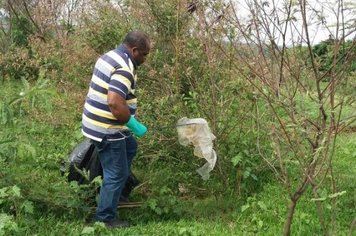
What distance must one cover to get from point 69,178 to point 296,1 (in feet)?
9.09

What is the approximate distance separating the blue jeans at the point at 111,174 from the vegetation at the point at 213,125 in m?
0.13

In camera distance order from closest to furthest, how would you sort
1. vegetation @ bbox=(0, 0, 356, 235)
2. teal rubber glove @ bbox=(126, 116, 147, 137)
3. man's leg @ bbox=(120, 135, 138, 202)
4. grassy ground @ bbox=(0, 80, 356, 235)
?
1. vegetation @ bbox=(0, 0, 356, 235)
2. grassy ground @ bbox=(0, 80, 356, 235)
3. teal rubber glove @ bbox=(126, 116, 147, 137)
4. man's leg @ bbox=(120, 135, 138, 202)

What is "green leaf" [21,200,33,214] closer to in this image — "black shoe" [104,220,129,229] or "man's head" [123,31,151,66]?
"black shoe" [104,220,129,229]

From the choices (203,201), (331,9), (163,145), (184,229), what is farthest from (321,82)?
(163,145)

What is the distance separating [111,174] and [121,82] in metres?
0.80

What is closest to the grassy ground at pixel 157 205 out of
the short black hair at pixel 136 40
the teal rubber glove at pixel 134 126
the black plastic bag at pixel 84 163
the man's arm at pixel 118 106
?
the black plastic bag at pixel 84 163

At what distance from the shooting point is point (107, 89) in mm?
4039

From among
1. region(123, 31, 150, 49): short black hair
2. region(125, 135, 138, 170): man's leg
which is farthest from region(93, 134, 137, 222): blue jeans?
region(123, 31, 150, 49): short black hair

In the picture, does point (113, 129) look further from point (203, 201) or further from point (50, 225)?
point (203, 201)

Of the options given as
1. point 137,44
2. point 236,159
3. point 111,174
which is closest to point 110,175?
point 111,174

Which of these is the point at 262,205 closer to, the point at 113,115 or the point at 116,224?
the point at 116,224

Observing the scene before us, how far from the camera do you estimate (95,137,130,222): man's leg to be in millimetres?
4180

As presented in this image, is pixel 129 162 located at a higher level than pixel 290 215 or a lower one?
higher

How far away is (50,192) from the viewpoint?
4383mm
